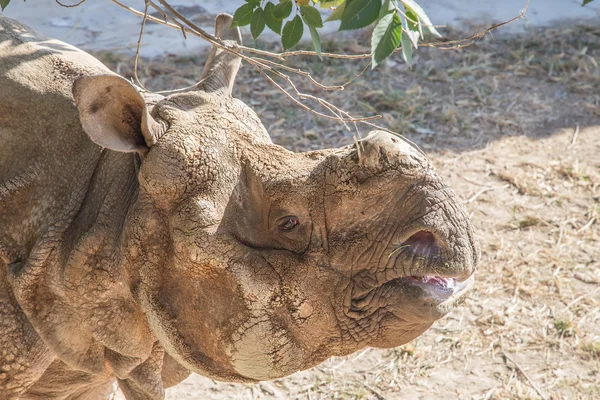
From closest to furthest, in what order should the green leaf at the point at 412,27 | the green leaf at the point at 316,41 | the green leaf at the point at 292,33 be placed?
the green leaf at the point at 412,27
the green leaf at the point at 316,41
the green leaf at the point at 292,33

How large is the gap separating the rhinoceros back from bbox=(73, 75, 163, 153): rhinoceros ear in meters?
0.28

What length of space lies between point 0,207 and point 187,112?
0.68 m

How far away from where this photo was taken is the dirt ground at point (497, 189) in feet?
16.1

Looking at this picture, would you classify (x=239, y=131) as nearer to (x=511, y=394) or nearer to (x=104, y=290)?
(x=104, y=290)

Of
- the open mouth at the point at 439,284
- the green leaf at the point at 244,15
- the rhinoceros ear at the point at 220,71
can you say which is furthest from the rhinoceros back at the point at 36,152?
the open mouth at the point at 439,284

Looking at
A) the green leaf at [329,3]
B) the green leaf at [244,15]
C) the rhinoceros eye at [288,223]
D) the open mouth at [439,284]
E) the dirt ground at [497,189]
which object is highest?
the green leaf at [244,15]

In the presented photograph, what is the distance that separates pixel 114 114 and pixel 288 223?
0.64 m

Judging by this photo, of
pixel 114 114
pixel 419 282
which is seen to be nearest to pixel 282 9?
pixel 114 114

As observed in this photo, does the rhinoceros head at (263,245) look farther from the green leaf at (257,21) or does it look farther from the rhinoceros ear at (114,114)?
the green leaf at (257,21)

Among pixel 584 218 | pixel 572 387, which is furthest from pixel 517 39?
pixel 572 387

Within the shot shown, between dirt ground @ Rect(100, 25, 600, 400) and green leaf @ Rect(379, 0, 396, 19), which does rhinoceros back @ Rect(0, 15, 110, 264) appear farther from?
dirt ground @ Rect(100, 25, 600, 400)

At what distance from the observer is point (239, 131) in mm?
2928

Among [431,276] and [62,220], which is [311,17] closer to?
[431,276]

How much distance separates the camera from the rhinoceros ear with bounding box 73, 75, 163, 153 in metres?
2.70
